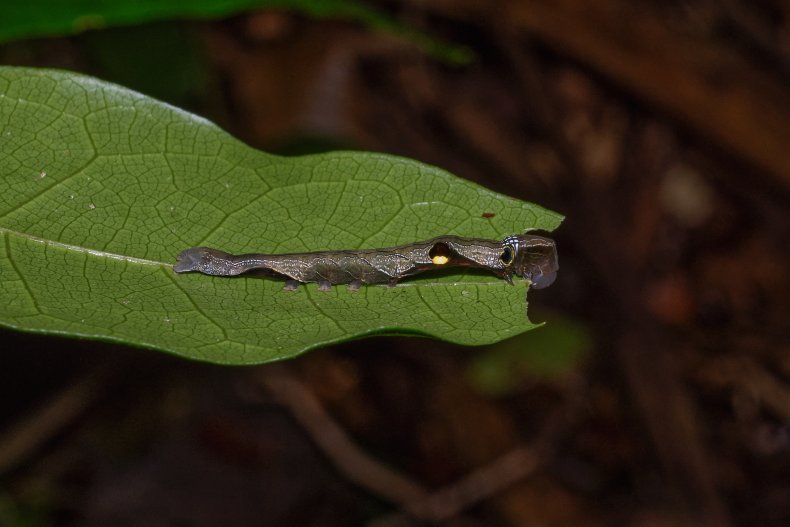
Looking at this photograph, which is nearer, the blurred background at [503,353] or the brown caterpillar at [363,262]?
the brown caterpillar at [363,262]

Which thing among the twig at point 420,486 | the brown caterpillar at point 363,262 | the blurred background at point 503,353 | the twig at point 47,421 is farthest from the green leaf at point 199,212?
the twig at point 47,421

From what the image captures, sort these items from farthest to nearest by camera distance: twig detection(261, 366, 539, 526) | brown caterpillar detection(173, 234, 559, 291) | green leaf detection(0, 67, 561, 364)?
twig detection(261, 366, 539, 526) → brown caterpillar detection(173, 234, 559, 291) → green leaf detection(0, 67, 561, 364)

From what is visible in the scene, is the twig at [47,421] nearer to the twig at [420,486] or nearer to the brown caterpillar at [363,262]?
the twig at [420,486]

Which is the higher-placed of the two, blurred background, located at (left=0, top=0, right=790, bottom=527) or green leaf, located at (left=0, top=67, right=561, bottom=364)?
green leaf, located at (left=0, top=67, right=561, bottom=364)

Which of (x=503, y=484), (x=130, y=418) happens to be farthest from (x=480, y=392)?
(x=130, y=418)

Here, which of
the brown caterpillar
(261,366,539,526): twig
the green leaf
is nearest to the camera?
the green leaf

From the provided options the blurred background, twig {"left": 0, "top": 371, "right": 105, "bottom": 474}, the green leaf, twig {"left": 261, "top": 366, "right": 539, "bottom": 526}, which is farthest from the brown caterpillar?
twig {"left": 0, "top": 371, "right": 105, "bottom": 474}

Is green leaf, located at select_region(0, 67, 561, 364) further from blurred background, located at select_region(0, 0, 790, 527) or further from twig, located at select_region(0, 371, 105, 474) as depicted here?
twig, located at select_region(0, 371, 105, 474)

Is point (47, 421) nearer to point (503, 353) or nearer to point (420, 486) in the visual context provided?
point (420, 486)
